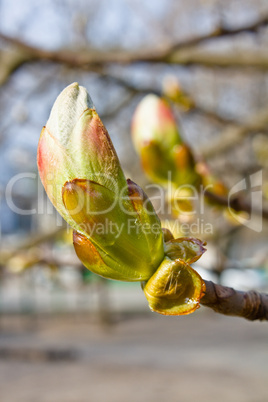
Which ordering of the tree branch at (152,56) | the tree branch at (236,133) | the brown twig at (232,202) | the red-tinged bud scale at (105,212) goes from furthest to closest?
the tree branch at (236,133), the tree branch at (152,56), the brown twig at (232,202), the red-tinged bud scale at (105,212)

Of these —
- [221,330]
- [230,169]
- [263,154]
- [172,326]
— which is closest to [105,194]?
[263,154]

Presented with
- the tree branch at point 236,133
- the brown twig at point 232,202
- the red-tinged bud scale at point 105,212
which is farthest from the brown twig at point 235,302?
the tree branch at point 236,133

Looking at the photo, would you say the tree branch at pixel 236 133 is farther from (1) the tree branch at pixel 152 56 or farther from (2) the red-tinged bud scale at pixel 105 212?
(2) the red-tinged bud scale at pixel 105 212

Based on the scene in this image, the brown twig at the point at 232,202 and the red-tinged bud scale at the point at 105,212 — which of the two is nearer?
the red-tinged bud scale at the point at 105,212

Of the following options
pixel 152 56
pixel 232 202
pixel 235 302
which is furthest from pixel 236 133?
pixel 235 302

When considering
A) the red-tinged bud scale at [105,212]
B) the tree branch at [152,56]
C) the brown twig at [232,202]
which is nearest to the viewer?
the red-tinged bud scale at [105,212]

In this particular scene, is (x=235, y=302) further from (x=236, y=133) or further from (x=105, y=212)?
Result: (x=236, y=133)

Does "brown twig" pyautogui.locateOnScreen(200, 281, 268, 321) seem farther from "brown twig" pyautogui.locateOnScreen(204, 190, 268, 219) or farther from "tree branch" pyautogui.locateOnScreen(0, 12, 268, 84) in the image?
"tree branch" pyautogui.locateOnScreen(0, 12, 268, 84)

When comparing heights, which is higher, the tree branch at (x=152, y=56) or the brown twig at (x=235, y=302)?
the tree branch at (x=152, y=56)

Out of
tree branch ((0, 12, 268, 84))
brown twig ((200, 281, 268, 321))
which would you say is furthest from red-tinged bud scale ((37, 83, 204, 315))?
tree branch ((0, 12, 268, 84))
